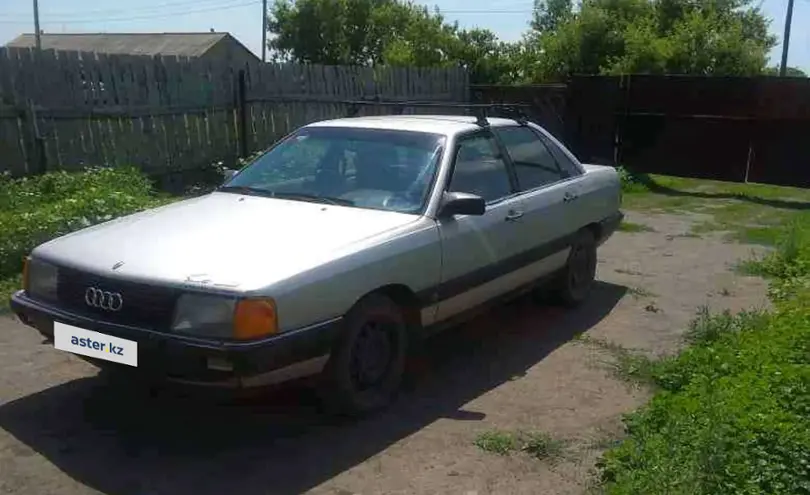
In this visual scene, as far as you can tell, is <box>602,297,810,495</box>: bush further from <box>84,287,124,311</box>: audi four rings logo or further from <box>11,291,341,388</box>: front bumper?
<box>84,287,124,311</box>: audi four rings logo

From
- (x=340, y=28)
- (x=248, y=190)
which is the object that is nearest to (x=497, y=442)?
(x=248, y=190)

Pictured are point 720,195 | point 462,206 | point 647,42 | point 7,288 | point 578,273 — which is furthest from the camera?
point 647,42

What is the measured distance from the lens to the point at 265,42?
4000 cm

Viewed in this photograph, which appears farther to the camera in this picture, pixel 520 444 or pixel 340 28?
pixel 340 28

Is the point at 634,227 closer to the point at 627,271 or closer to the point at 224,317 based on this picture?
the point at 627,271

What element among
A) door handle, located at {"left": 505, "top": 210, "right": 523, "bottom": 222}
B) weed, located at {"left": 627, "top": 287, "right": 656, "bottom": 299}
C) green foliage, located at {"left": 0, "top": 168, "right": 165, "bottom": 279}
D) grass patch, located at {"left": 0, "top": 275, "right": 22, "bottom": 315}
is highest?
door handle, located at {"left": 505, "top": 210, "right": 523, "bottom": 222}

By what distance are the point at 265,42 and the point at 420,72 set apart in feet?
82.4

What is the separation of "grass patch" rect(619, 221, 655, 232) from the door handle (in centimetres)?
520

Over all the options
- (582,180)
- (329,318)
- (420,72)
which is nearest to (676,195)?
(420,72)

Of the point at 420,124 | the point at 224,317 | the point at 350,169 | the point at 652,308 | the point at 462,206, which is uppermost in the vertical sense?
the point at 420,124

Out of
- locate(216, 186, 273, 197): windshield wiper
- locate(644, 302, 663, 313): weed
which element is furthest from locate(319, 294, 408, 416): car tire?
locate(644, 302, 663, 313): weed

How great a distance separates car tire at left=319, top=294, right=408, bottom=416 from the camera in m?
4.22

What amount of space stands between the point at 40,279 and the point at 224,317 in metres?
1.19

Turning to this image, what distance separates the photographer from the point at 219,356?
367 centimetres
